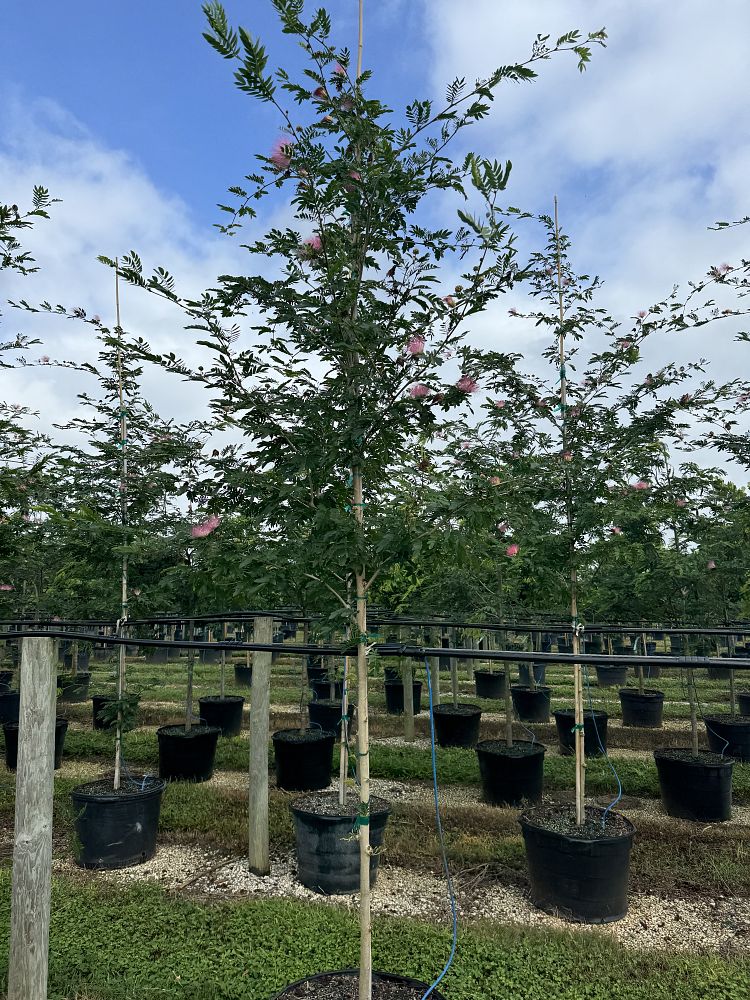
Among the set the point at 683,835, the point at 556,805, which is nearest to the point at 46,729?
the point at 556,805

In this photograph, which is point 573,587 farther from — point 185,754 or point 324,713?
point 324,713

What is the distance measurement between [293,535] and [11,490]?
277cm

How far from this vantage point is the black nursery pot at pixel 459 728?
7980mm

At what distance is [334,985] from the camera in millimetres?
2543

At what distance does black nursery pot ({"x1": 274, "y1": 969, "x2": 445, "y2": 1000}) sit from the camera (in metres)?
2.42

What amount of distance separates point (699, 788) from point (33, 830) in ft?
16.3

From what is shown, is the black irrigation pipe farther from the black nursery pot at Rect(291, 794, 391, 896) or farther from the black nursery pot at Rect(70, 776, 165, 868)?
the black nursery pot at Rect(70, 776, 165, 868)

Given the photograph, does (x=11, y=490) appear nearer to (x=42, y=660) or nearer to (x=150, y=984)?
(x=42, y=660)

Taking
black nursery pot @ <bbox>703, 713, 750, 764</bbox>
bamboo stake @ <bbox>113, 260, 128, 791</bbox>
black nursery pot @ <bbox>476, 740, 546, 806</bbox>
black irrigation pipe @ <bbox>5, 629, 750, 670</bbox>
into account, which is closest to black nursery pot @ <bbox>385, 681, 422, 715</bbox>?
black nursery pot @ <bbox>703, 713, 750, 764</bbox>

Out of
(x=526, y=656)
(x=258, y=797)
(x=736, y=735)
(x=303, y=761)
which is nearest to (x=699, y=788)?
(x=736, y=735)

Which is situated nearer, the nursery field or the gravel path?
the nursery field

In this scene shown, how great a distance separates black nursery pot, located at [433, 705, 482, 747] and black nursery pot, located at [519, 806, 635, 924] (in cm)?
422

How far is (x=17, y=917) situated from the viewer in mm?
2381

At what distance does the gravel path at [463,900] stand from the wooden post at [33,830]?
5.24 ft
